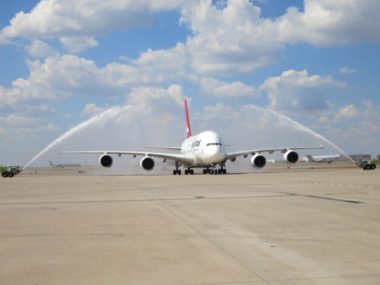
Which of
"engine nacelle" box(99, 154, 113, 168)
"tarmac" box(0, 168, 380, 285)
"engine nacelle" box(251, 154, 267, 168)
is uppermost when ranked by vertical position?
"engine nacelle" box(99, 154, 113, 168)

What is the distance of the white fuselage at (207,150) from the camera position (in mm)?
43000

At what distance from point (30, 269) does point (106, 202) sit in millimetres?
9629

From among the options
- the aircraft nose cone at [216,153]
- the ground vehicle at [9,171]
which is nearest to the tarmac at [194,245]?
the aircraft nose cone at [216,153]

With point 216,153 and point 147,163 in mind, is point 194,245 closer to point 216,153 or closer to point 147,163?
point 216,153

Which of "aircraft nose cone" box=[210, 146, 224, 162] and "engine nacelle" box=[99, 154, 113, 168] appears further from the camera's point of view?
"engine nacelle" box=[99, 154, 113, 168]

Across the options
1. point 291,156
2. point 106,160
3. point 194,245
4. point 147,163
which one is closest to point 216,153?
point 147,163

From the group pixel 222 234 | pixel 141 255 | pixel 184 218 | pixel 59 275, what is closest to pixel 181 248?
pixel 141 255

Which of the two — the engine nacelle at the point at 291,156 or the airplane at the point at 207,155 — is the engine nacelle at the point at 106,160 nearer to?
the airplane at the point at 207,155

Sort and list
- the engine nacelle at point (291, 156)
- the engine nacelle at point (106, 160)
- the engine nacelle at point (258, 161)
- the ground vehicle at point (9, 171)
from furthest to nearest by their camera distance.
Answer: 1. the ground vehicle at point (9, 171)
2. the engine nacelle at point (291, 156)
3. the engine nacelle at point (258, 161)
4. the engine nacelle at point (106, 160)

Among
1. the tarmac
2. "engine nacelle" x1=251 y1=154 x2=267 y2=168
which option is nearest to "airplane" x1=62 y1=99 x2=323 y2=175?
"engine nacelle" x1=251 y1=154 x2=267 y2=168

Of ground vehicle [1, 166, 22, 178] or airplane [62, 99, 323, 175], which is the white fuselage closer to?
airplane [62, 99, 323, 175]

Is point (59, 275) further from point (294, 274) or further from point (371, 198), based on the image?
point (371, 198)

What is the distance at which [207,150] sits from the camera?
142 ft

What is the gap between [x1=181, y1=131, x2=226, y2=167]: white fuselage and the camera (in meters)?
43.0
